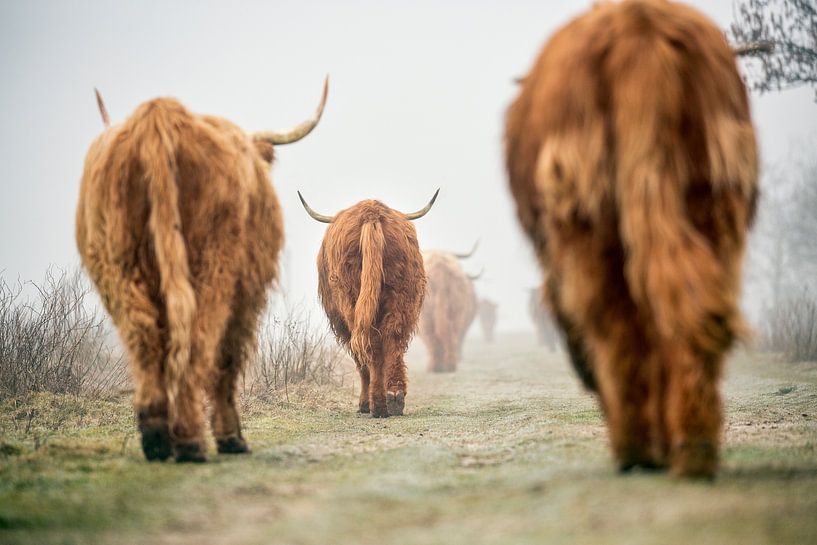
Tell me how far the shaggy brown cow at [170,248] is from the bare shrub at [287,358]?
16.3ft

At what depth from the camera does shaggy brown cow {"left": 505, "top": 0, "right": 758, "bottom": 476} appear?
131 inches

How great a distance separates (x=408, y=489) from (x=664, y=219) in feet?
5.31

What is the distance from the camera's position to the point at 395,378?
29.3ft

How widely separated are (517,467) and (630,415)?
119 centimetres

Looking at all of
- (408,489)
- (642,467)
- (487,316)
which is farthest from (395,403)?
(487,316)

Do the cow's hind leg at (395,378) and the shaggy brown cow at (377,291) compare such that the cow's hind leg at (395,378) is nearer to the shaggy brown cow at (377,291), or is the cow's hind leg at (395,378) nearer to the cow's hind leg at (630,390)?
the shaggy brown cow at (377,291)

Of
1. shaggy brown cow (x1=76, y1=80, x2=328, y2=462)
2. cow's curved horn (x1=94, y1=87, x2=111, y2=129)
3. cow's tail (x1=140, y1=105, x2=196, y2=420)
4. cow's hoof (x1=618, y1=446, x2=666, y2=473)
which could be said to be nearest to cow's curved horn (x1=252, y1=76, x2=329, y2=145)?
shaggy brown cow (x1=76, y1=80, x2=328, y2=462)

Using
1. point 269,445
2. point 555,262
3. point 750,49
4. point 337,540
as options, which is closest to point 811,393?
point 750,49

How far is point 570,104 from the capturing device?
362 centimetres

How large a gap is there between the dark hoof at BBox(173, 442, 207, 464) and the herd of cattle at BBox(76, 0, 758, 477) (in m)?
0.01

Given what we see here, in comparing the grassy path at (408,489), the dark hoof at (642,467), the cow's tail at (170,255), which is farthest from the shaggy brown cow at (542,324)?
the dark hoof at (642,467)

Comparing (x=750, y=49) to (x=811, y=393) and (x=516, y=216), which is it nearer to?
(x=516, y=216)

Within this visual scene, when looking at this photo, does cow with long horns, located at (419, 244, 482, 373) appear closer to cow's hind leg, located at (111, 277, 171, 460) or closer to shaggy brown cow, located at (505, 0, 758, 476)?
cow's hind leg, located at (111, 277, 171, 460)

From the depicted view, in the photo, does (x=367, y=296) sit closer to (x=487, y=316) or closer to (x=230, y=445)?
(x=230, y=445)
